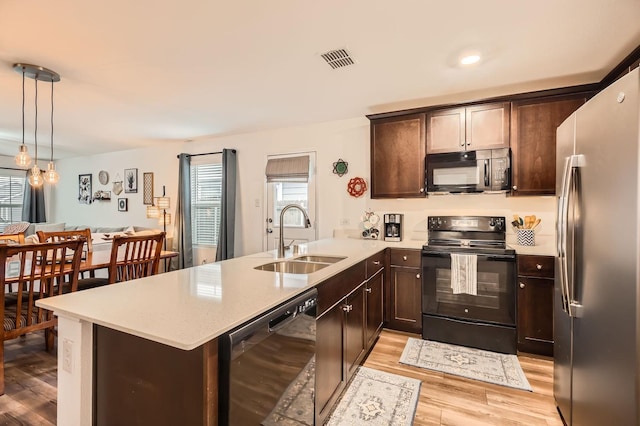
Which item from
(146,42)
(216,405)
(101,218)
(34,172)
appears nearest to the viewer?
(216,405)

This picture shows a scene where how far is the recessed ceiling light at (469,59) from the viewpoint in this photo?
2.37m

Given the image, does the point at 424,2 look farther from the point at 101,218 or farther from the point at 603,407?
the point at 101,218

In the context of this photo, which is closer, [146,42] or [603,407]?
[603,407]

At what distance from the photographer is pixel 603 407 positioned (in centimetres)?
134

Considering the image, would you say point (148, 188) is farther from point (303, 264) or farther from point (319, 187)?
point (303, 264)

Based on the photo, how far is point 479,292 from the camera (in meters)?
2.79

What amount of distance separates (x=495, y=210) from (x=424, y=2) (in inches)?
89.6

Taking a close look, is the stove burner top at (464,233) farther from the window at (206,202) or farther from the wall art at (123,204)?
the wall art at (123,204)

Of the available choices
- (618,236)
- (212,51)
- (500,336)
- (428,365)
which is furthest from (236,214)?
(618,236)

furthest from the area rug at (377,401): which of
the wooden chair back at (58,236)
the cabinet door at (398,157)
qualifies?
the wooden chair back at (58,236)

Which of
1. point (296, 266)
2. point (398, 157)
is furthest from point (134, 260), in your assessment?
point (398, 157)

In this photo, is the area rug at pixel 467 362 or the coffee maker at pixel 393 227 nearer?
the area rug at pixel 467 362

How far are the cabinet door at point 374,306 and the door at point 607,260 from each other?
1.36m

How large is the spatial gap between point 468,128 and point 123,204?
20.6 ft
